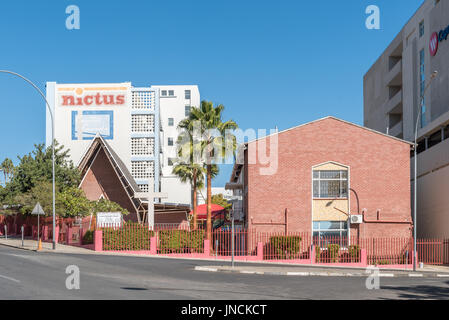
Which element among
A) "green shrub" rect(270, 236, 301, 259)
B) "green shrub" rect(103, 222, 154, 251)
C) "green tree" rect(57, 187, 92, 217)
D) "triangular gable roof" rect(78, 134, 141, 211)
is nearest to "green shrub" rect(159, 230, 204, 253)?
"green shrub" rect(103, 222, 154, 251)

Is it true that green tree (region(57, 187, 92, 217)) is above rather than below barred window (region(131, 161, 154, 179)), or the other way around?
below

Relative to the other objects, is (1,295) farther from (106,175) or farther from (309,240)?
(106,175)

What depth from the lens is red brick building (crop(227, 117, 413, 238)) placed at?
131ft

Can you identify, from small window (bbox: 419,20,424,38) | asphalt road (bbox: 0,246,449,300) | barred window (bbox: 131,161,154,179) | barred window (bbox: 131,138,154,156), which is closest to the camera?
asphalt road (bbox: 0,246,449,300)

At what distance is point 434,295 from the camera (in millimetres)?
18688

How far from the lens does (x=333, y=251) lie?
121ft

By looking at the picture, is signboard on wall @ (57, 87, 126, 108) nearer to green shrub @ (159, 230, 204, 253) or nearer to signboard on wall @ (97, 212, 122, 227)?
signboard on wall @ (97, 212, 122, 227)

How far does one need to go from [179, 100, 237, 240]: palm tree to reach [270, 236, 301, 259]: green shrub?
6.58 metres

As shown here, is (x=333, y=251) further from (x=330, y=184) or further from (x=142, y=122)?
(x=142, y=122)

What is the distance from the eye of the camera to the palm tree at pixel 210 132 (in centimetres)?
4191

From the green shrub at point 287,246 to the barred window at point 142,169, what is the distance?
39776 mm

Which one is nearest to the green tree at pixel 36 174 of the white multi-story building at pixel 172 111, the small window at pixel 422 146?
the small window at pixel 422 146

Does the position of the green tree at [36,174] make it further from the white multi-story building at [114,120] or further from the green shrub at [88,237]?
the white multi-story building at [114,120]
